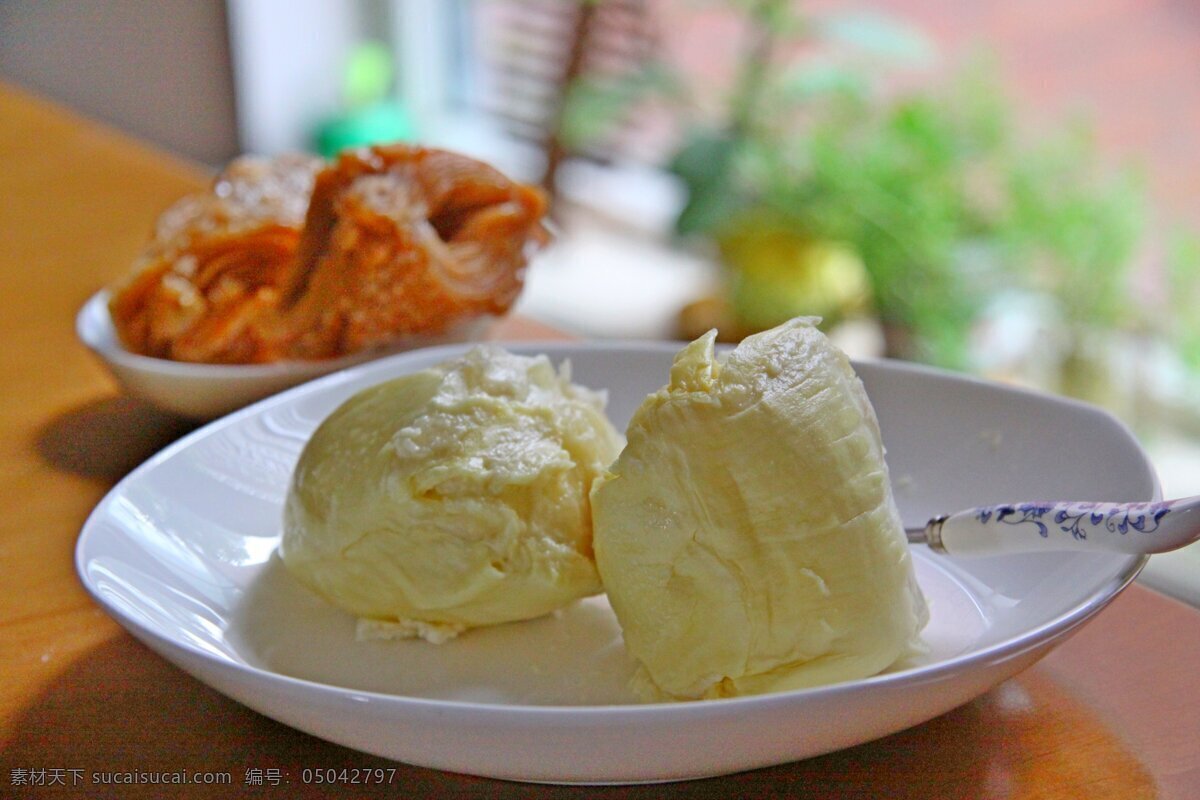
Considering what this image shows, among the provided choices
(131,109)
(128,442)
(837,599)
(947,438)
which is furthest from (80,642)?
(131,109)

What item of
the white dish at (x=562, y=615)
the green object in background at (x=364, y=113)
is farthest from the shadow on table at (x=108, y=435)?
the green object in background at (x=364, y=113)

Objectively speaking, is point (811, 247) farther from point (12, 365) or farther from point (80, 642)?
point (80, 642)

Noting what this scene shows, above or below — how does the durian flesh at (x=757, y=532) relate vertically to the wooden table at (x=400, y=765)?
above

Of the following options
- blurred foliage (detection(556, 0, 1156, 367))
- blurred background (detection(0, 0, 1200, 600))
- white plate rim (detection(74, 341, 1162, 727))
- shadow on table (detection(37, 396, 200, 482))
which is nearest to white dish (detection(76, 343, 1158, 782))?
white plate rim (detection(74, 341, 1162, 727))

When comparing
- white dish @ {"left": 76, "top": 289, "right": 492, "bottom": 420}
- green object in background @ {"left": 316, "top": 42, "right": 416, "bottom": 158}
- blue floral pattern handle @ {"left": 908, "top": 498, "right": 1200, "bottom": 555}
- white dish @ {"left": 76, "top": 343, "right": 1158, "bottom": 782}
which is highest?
blue floral pattern handle @ {"left": 908, "top": 498, "right": 1200, "bottom": 555}

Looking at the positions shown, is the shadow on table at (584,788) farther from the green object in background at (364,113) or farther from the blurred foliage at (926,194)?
the green object in background at (364,113)

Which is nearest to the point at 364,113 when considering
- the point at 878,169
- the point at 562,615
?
the point at 878,169

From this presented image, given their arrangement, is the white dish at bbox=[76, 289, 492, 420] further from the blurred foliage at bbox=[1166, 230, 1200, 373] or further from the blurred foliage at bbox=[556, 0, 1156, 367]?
the blurred foliage at bbox=[1166, 230, 1200, 373]
